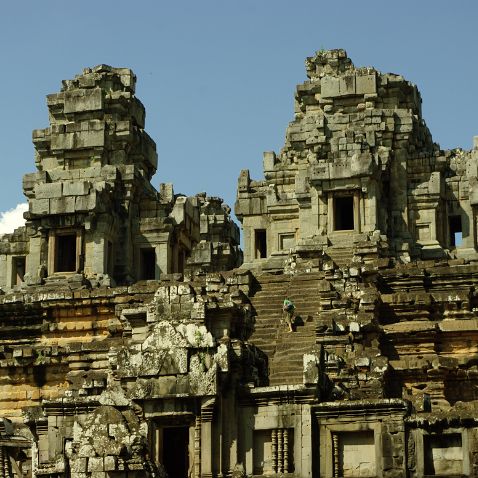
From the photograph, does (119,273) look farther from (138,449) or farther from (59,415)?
(138,449)

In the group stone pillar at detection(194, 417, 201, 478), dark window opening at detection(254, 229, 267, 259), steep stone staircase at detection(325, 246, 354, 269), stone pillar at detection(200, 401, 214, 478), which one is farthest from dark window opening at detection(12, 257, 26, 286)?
stone pillar at detection(200, 401, 214, 478)

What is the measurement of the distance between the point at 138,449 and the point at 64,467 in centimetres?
148

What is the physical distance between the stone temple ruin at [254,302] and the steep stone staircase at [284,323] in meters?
0.09

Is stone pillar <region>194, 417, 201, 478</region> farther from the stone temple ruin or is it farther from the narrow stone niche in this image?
the narrow stone niche

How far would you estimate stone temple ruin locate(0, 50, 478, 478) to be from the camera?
109 feet

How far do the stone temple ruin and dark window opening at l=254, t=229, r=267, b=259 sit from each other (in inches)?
3.4

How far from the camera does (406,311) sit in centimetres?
4703

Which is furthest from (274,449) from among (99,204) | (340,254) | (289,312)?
(99,204)

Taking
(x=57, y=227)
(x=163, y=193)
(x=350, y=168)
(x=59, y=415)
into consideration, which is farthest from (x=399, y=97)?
(x=59, y=415)

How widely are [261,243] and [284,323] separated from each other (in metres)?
13.9

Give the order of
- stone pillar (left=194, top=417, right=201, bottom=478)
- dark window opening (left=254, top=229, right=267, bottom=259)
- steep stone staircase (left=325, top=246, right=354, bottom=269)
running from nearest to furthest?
stone pillar (left=194, top=417, right=201, bottom=478), steep stone staircase (left=325, top=246, right=354, bottom=269), dark window opening (left=254, top=229, right=267, bottom=259)

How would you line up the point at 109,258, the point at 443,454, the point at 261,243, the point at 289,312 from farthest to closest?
the point at 261,243
the point at 109,258
the point at 289,312
the point at 443,454

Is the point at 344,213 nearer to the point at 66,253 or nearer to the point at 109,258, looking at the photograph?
the point at 109,258

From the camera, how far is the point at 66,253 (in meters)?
57.8
